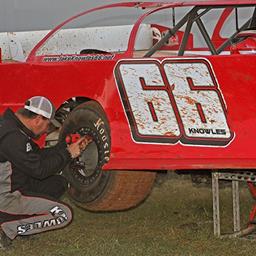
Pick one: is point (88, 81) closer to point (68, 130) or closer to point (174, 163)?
point (68, 130)

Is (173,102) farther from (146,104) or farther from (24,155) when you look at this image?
(24,155)

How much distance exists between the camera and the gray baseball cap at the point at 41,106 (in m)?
5.77

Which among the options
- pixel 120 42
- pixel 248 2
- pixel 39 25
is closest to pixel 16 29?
pixel 39 25

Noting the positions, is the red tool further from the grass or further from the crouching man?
the grass

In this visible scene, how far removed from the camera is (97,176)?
239 inches

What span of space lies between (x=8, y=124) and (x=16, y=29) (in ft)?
13.2

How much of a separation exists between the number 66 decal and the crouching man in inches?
21.6

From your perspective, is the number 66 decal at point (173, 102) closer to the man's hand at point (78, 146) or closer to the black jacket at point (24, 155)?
the man's hand at point (78, 146)

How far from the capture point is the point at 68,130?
20.6 ft

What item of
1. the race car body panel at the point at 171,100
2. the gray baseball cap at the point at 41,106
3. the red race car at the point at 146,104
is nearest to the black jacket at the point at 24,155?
the gray baseball cap at the point at 41,106

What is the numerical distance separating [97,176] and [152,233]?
0.74 meters

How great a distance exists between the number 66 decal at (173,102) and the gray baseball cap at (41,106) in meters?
0.49

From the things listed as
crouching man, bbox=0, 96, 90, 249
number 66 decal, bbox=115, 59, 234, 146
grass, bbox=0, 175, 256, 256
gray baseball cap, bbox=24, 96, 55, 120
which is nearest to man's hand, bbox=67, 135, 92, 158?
crouching man, bbox=0, 96, 90, 249

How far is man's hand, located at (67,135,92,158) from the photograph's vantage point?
596 centimetres
